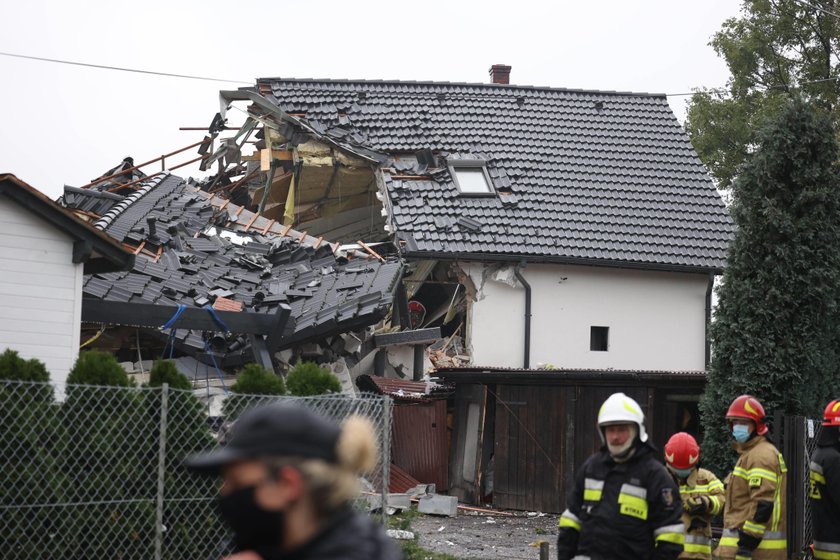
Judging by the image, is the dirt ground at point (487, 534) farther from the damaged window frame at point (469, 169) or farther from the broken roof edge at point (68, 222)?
the damaged window frame at point (469, 169)

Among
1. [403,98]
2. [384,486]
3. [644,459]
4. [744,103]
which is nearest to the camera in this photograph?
[644,459]

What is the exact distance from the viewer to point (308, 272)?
1905cm

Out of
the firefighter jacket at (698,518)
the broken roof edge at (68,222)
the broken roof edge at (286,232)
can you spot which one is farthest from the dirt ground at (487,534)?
the broken roof edge at (286,232)

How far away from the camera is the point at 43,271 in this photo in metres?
11.7

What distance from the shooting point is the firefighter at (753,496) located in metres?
8.52

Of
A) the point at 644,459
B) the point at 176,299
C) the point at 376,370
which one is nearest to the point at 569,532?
the point at 644,459

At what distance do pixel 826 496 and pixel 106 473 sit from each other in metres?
5.38

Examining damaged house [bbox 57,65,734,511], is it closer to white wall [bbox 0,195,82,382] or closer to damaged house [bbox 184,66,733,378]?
damaged house [bbox 184,66,733,378]

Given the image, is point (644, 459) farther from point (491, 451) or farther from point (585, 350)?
point (585, 350)

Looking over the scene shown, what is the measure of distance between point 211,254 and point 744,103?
17341 mm

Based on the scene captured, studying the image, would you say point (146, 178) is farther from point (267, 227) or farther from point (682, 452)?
point (682, 452)

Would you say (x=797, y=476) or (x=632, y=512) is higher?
(x=797, y=476)

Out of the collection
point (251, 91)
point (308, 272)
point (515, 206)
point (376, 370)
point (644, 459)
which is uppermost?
point (251, 91)

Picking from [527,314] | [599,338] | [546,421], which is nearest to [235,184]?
[527,314]
